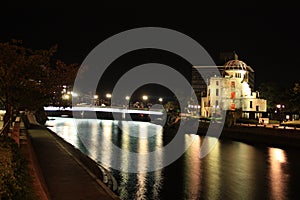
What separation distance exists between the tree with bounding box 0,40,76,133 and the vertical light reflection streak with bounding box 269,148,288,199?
35.7 feet

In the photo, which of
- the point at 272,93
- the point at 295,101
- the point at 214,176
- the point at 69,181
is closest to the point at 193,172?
the point at 214,176

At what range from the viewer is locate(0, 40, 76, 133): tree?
15609mm

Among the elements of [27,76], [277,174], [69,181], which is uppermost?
[27,76]

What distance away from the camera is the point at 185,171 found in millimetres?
21125

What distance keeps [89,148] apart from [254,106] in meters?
38.2

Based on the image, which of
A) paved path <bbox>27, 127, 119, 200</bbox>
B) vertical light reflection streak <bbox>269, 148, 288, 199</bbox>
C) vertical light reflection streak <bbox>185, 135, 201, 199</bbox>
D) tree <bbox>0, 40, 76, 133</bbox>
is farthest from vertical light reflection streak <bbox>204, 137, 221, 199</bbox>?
tree <bbox>0, 40, 76, 133</bbox>

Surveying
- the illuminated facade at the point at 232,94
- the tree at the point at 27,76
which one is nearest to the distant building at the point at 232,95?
the illuminated facade at the point at 232,94

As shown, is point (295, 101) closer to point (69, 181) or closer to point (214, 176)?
point (214, 176)

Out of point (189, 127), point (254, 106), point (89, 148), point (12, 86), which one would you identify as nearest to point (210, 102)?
point (254, 106)

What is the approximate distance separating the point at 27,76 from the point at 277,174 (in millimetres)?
14563

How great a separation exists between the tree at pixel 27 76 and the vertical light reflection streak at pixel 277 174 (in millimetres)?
10876

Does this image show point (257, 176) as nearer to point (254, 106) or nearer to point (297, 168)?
point (297, 168)

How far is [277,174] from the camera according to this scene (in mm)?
20781

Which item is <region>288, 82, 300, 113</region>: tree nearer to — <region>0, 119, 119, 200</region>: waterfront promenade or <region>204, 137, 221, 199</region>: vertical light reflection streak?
<region>204, 137, 221, 199</region>: vertical light reflection streak
